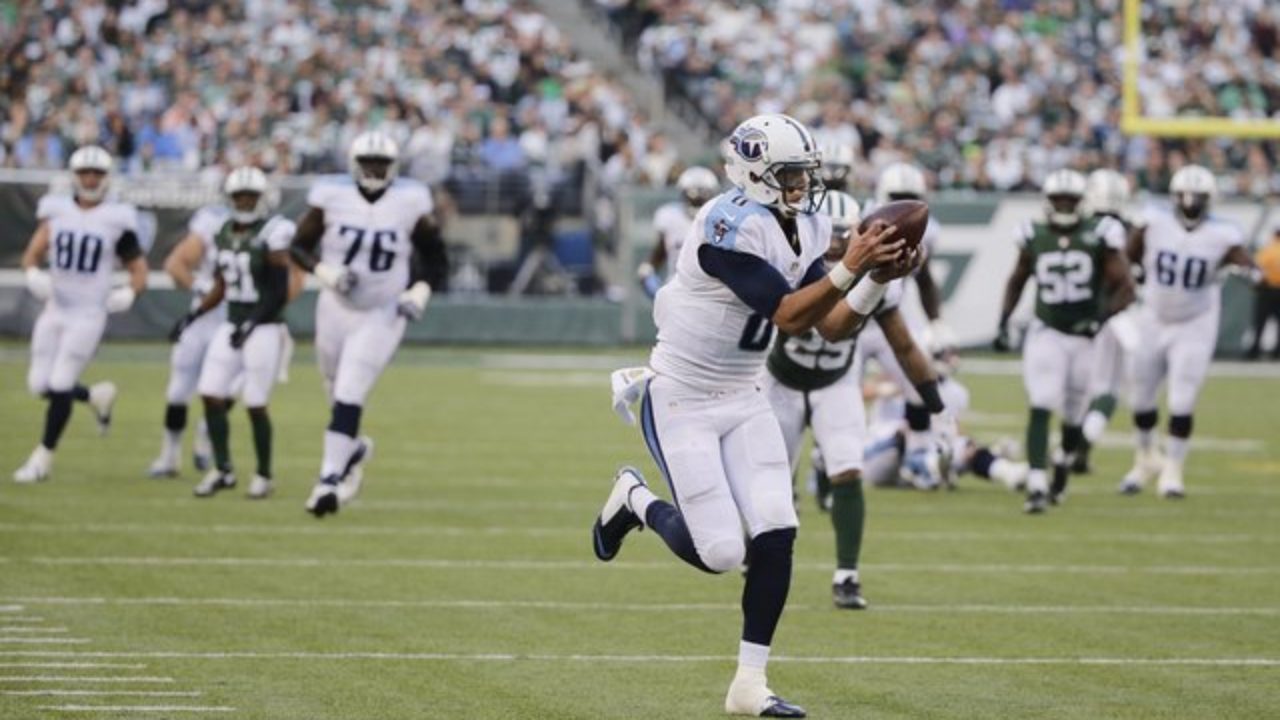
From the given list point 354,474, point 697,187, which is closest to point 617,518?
point 354,474

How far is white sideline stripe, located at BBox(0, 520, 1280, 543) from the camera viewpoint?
39.2 ft

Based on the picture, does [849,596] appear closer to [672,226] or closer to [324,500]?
[324,500]

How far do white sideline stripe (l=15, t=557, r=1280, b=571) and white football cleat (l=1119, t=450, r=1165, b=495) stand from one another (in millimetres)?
3476

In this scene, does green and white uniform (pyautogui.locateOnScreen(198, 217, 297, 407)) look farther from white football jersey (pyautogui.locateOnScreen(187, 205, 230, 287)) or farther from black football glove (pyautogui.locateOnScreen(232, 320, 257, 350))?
white football jersey (pyautogui.locateOnScreen(187, 205, 230, 287))

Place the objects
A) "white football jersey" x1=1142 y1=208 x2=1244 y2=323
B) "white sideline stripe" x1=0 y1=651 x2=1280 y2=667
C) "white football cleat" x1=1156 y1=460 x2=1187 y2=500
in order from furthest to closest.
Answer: "white football jersey" x1=1142 y1=208 x2=1244 y2=323 < "white football cleat" x1=1156 y1=460 x2=1187 y2=500 < "white sideline stripe" x1=0 y1=651 x2=1280 y2=667

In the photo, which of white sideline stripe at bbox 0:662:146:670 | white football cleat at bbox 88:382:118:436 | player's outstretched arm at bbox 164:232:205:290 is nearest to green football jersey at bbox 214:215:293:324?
player's outstretched arm at bbox 164:232:205:290

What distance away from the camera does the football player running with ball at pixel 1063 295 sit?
1361 cm

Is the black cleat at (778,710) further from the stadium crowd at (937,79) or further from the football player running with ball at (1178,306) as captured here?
the stadium crowd at (937,79)

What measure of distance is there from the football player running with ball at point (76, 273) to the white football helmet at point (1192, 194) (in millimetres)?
6245

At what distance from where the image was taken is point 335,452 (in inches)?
484

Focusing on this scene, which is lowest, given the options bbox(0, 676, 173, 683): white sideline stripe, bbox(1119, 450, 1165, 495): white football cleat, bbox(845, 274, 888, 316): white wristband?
bbox(1119, 450, 1165, 495): white football cleat

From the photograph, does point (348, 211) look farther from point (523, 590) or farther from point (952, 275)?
point (952, 275)

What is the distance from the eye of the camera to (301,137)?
2711cm

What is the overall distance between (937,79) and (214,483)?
1818 cm
